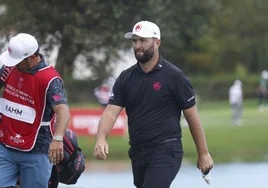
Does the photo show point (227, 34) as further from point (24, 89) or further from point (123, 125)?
point (24, 89)

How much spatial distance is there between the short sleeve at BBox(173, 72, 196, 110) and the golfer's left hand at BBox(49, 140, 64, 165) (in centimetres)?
111

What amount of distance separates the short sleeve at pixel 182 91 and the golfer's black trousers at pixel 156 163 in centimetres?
36

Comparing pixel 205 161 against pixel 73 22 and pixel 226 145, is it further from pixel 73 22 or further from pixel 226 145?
pixel 226 145

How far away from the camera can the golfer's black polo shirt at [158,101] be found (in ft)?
22.5

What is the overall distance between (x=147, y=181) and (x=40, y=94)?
1.22m

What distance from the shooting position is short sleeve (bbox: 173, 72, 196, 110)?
686 cm

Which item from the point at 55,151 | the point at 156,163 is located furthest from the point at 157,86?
the point at 55,151

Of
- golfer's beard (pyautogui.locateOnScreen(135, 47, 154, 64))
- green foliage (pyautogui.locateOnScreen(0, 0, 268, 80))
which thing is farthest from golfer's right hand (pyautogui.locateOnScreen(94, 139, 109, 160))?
green foliage (pyautogui.locateOnScreen(0, 0, 268, 80))

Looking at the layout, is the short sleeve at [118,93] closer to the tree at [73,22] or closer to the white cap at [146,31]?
the white cap at [146,31]

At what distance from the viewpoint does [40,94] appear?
690cm

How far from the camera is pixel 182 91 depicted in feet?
22.5

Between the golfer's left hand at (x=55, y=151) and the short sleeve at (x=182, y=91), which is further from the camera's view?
the short sleeve at (x=182, y=91)

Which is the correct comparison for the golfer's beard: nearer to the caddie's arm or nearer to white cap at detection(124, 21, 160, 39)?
white cap at detection(124, 21, 160, 39)

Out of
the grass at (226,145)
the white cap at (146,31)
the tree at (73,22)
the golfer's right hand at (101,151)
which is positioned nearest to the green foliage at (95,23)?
the tree at (73,22)
